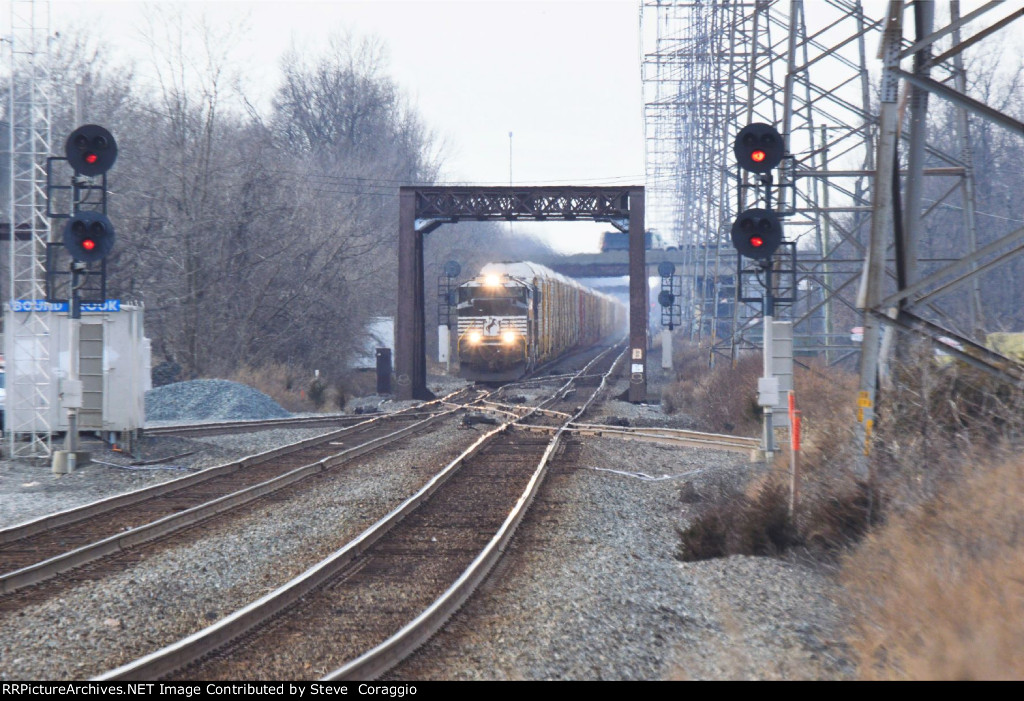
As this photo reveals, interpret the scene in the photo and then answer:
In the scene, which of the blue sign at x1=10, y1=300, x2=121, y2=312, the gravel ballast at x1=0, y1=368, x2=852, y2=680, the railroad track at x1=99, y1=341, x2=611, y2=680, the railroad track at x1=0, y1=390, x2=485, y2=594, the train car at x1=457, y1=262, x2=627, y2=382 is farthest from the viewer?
the train car at x1=457, y1=262, x2=627, y2=382

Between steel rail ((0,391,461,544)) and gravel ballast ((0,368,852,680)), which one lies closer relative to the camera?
gravel ballast ((0,368,852,680))

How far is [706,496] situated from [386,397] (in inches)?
747

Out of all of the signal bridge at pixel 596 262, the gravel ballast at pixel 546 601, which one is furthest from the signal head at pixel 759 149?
the signal bridge at pixel 596 262

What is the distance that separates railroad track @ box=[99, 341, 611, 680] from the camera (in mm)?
5852

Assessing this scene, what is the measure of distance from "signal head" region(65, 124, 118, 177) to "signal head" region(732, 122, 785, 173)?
29.5 feet

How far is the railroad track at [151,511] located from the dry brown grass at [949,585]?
6.67 m

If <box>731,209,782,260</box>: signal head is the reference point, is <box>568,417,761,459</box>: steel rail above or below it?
below

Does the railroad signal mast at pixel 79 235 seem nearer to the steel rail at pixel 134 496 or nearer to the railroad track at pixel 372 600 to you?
the steel rail at pixel 134 496

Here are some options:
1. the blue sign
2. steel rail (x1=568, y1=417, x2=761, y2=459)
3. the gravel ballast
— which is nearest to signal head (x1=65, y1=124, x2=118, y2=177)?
the blue sign

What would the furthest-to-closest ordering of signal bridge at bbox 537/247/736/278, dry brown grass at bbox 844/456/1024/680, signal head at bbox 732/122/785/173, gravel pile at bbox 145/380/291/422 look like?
signal bridge at bbox 537/247/736/278 → gravel pile at bbox 145/380/291/422 → signal head at bbox 732/122/785/173 → dry brown grass at bbox 844/456/1024/680

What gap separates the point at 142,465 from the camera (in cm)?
1543

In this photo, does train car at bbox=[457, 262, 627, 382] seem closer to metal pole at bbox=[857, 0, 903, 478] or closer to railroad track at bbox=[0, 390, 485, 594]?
railroad track at bbox=[0, 390, 485, 594]

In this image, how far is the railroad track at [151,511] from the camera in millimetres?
8847

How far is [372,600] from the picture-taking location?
7430 millimetres
